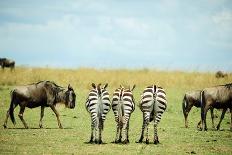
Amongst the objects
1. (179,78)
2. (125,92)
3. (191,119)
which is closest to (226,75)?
(179,78)

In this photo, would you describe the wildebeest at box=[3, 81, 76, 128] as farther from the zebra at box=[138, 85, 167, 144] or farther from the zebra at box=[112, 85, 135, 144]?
the zebra at box=[138, 85, 167, 144]

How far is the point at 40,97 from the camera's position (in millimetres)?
23562

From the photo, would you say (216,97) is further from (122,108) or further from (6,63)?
(6,63)

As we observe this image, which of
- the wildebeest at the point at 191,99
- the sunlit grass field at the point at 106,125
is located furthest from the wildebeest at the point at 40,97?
the wildebeest at the point at 191,99

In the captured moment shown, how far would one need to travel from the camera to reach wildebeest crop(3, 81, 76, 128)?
23.1m

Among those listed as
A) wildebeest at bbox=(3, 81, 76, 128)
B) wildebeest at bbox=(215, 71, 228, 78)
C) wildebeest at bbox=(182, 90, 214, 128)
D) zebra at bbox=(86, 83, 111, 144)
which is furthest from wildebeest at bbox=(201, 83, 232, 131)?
wildebeest at bbox=(215, 71, 228, 78)

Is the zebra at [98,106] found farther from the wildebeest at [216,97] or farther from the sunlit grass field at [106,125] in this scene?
the wildebeest at [216,97]

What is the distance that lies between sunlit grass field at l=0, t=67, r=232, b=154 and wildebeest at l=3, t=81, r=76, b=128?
0.51 m

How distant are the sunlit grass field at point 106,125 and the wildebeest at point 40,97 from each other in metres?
0.51

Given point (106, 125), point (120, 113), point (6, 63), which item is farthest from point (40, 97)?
point (6, 63)

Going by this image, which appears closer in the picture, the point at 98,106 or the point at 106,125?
the point at 98,106

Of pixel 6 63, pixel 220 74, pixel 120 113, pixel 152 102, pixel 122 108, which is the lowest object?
pixel 120 113

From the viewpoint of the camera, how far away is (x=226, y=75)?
4394 centimetres

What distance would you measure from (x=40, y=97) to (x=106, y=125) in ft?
11.1
